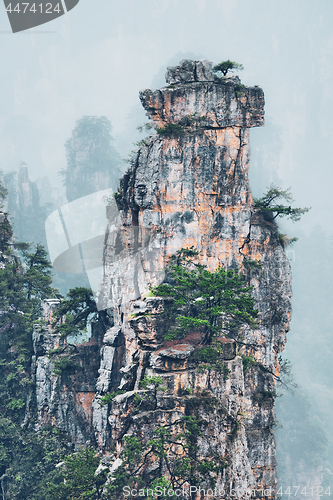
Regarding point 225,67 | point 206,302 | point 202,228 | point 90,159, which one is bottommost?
point 206,302

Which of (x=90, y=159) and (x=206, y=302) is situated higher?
(x=90, y=159)

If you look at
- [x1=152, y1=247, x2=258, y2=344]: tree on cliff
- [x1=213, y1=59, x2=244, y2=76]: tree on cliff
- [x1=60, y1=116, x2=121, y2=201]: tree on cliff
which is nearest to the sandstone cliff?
[x1=213, y1=59, x2=244, y2=76]: tree on cliff

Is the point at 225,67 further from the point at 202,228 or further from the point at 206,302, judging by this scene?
the point at 206,302

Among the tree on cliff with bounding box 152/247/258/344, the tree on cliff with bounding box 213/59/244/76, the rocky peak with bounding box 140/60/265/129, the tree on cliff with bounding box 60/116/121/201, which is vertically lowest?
the tree on cliff with bounding box 152/247/258/344

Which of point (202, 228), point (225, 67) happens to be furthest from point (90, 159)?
point (202, 228)

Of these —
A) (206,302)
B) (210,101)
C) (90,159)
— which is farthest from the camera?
(90,159)

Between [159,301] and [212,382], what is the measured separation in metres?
3.45

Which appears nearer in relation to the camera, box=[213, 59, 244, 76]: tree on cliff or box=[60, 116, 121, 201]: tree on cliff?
box=[213, 59, 244, 76]: tree on cliff

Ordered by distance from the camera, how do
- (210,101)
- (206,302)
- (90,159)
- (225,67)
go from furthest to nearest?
(90,159)
(225,67)
(210,101)
(206,302)

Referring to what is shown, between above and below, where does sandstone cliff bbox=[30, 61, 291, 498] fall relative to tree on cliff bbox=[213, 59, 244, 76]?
below

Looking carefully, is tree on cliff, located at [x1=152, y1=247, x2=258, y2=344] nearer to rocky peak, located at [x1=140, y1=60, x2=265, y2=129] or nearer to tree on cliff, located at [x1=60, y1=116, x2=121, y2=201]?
rocky peak, located at [x1=140, y1=60, x2=265, y2=129]

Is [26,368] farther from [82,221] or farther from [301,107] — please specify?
[301,107]

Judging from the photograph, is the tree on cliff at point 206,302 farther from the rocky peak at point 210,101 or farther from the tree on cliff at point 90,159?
the tree on cliff at point 90,159

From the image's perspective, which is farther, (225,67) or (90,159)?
(90,159)
